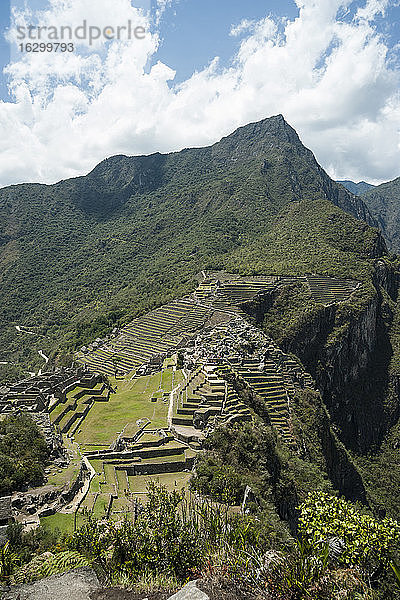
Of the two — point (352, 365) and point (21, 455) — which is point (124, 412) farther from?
point (352, 365)

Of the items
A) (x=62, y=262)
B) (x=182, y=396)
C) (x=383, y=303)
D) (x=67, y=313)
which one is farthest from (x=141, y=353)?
(x=62, y=262)

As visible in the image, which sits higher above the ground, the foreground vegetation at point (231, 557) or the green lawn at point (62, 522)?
the foreground vegetation at point (231, 557)

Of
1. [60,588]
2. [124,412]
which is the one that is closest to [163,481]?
[124,412]

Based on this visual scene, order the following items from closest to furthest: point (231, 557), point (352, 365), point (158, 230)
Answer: point (231, 557) < point (352, 365) < point (158, 230)

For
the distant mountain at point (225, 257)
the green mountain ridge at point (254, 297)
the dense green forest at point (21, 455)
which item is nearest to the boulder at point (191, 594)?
the green mountain ridge at point (254, 297)

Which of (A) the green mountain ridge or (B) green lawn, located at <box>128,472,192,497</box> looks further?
(A) the green mountain ridge

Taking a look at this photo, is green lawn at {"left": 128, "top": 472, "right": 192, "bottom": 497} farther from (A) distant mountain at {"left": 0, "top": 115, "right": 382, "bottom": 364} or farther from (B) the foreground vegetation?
(A) distant mountain at {"left": 0, "top": 115, "right": 382, "bottom": 364}

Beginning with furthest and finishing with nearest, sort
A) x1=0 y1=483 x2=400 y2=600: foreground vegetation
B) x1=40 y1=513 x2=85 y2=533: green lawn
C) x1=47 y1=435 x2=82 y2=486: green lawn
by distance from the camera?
x1=47 y1=435 x2=82 y2=486: green lawn, x1=40 y1=513 x2=85 y2=533: green lawn, x1=0 y1=483 x2=400 y2=600: foreground vegetation

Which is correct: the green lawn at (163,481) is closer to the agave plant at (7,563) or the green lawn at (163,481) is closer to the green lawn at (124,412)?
the green lawn at (124,412)

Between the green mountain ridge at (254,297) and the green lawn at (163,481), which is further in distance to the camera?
the green mountain ridge at (254,297)

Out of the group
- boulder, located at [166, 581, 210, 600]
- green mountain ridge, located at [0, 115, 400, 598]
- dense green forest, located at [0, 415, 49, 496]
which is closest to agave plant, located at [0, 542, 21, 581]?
boulder, located at [166, 581, 210, 600]

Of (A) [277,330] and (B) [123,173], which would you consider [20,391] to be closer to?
(A) [277,330]
